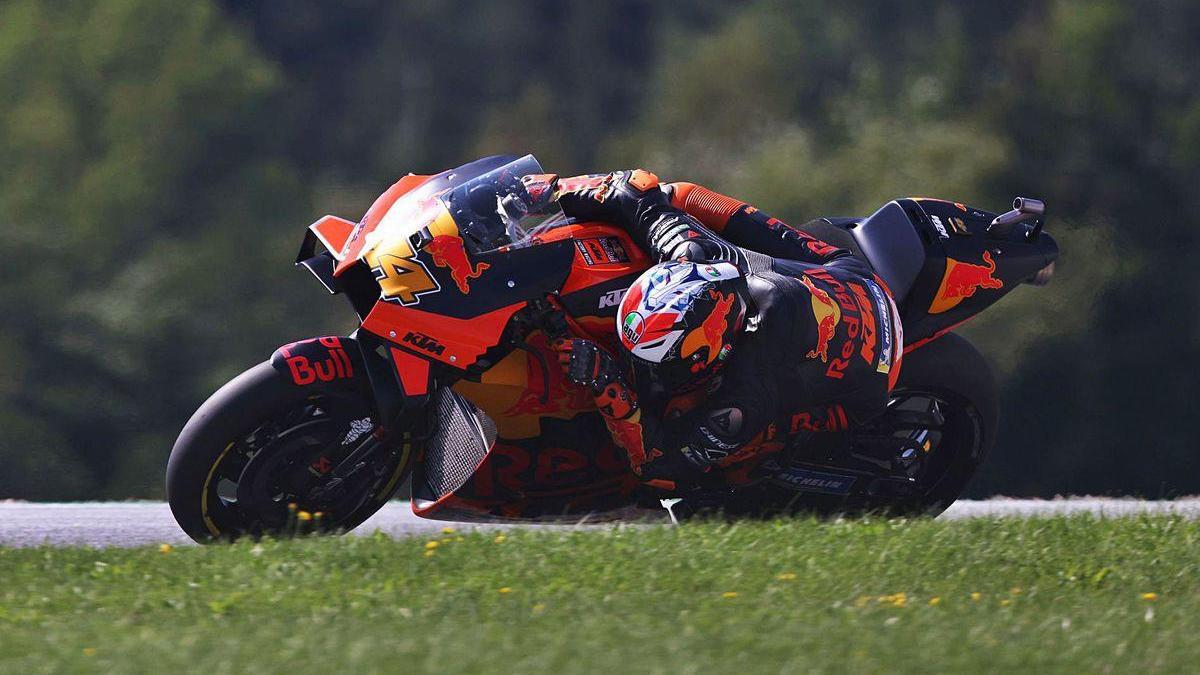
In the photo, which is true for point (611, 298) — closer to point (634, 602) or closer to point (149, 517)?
point (634, 602)

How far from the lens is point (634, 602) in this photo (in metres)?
5.09

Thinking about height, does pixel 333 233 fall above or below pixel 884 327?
above

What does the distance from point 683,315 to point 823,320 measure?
0.61 metres

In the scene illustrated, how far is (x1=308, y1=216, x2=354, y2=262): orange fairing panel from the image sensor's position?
6.27 m

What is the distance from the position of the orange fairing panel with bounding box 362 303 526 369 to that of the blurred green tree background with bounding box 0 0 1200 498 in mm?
7258

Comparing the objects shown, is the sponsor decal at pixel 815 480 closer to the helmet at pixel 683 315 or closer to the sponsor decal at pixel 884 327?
the sponsor decal at pixel 884 327

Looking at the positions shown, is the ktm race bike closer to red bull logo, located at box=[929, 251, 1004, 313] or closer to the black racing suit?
red bull logo, located at box=[929, 251, 1004, 313]

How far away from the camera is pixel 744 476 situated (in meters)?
6.67

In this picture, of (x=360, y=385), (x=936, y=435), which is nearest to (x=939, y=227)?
(x=936, y=435)

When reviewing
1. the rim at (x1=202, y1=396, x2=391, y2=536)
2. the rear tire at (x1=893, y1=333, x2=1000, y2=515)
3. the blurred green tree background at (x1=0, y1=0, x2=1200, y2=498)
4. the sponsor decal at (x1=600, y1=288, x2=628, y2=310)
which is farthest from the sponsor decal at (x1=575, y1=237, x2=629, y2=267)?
the blurred green tree background at (x1=0, y1=0, x2=1200, y2=498)

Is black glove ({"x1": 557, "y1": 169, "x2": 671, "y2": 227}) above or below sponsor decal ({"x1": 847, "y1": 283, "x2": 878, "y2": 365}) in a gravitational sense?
above

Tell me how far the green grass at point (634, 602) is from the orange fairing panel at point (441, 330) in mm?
602

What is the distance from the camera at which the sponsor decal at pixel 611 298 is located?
629 centimetres

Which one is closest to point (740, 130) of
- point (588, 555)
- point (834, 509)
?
point (834, 509)
